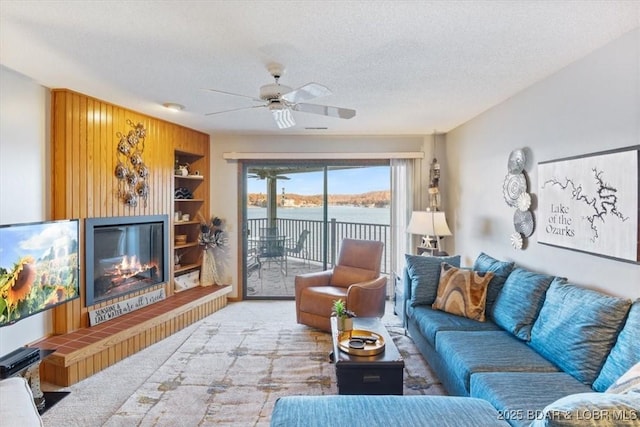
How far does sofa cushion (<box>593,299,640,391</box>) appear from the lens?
1.62 metres

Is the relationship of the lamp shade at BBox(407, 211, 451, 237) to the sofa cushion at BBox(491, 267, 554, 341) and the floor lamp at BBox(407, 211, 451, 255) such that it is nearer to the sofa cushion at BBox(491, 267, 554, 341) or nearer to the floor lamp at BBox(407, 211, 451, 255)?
the floor lamp at BBox(407, 211, 451, 255)

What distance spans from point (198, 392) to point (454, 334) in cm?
194

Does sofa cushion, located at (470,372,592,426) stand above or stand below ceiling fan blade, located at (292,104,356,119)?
below

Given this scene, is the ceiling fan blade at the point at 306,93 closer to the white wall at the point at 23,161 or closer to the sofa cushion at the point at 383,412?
the sofa cushion at the point at 383,412

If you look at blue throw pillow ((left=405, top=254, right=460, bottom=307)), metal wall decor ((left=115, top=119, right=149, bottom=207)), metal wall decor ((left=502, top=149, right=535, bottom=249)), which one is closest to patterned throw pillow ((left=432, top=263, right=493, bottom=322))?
blue throw pillow ((left=405, top=254, right=460, bottom=307))

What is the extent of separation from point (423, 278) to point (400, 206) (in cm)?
185

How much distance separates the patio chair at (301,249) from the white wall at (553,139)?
Answer: 2.21m

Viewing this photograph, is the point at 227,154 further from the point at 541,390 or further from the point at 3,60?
the point at 541,390

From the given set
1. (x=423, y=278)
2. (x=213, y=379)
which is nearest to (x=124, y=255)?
(x=213, y=379)

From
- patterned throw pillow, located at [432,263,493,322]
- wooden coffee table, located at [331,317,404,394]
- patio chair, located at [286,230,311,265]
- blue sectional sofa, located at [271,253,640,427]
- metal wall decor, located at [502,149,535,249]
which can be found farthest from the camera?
patio chair, located at [286,230,311,265]

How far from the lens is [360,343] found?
2.40 metres

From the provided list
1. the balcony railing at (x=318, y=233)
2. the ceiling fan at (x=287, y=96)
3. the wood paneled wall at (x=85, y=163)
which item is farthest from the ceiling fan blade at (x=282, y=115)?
the balcony railing at (x=318, y=233)

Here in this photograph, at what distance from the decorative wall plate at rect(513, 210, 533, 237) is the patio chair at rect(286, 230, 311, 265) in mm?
2912

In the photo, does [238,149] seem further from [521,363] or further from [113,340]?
[521,363]
